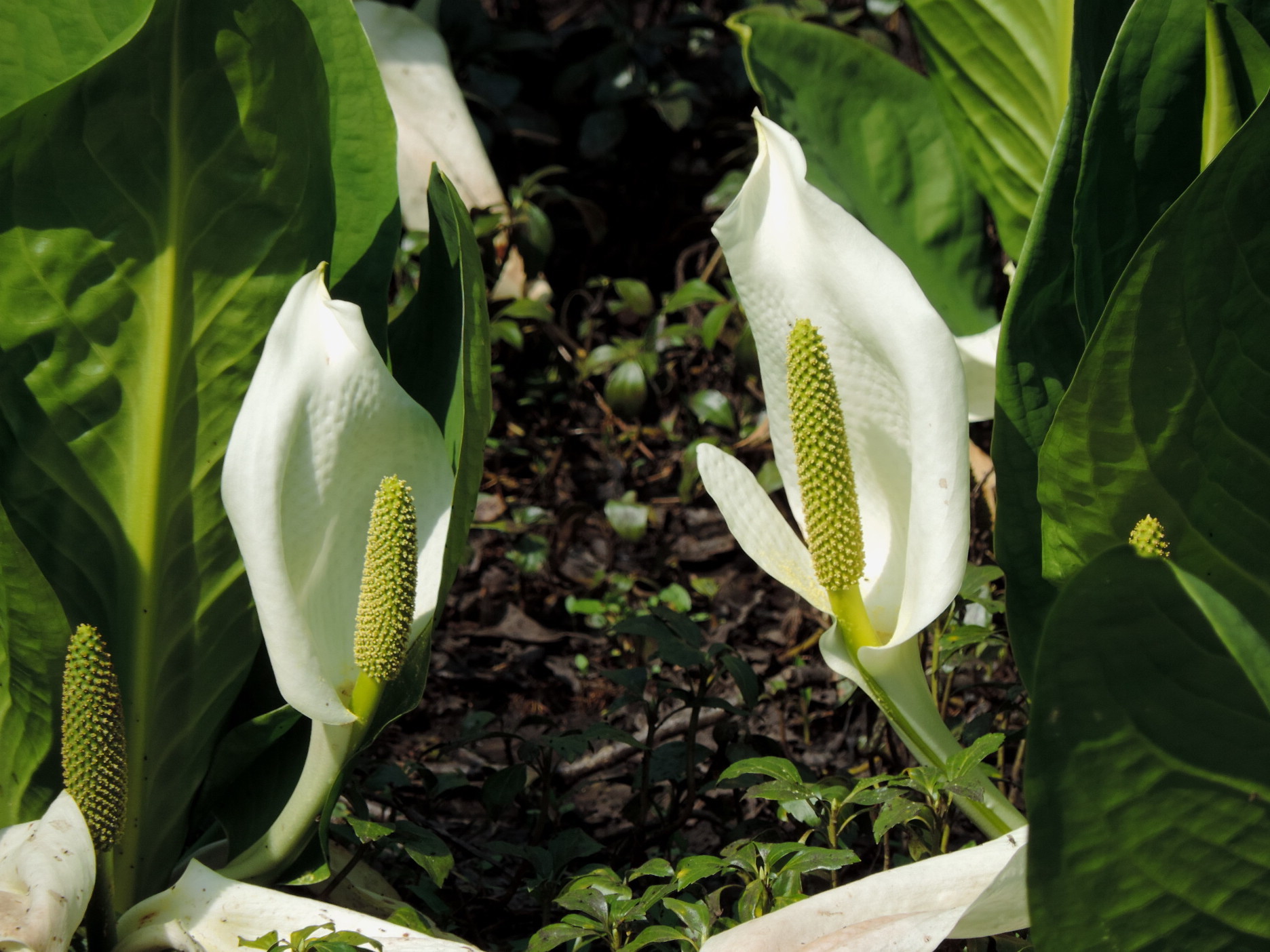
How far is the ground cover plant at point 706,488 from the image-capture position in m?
0.59

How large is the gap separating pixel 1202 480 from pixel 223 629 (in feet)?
2.29

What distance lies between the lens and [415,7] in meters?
2.43

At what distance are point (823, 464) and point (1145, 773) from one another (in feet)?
0.89

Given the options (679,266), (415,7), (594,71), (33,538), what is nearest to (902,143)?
(33,538)

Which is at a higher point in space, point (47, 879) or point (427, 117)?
point (47, 879)

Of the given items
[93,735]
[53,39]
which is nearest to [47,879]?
[93,735]

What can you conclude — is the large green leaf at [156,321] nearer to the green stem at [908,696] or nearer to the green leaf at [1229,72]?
the green stem at [908,696]

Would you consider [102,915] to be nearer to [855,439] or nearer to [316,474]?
[316,474]

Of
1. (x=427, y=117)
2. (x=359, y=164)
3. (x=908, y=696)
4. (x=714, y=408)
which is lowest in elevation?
(x=714, y=408)

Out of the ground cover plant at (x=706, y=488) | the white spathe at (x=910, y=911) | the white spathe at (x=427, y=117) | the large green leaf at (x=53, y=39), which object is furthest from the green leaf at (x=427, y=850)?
the white spathe at (x=427, y=117)

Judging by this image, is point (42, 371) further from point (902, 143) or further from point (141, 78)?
point (902, 143)

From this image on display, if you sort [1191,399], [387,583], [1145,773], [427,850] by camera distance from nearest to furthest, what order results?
[1145,773]
[1191,399]
[387,583]
[427,850]

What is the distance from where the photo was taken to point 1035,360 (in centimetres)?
77

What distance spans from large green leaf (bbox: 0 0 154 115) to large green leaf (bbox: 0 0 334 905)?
3.2 inches
